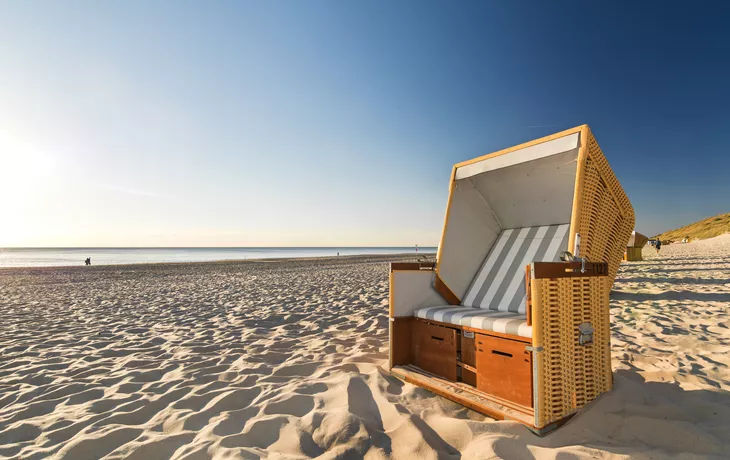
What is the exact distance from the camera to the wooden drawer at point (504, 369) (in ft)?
7.59

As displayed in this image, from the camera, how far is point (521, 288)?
3377mm

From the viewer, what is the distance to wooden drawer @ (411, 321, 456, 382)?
293 cm

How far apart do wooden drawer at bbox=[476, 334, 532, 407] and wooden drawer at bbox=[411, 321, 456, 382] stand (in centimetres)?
29

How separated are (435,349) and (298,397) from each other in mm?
1179

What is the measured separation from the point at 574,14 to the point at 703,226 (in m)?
61.2

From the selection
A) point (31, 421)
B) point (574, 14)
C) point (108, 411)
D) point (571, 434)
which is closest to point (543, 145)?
point (571, 434)


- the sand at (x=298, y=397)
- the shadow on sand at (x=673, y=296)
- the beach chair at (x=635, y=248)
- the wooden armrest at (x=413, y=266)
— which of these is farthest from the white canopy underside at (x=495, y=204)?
the beach chair at (x=635, y=248)

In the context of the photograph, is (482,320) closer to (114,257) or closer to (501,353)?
(501,353)

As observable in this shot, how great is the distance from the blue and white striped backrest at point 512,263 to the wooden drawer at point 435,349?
2.24ft

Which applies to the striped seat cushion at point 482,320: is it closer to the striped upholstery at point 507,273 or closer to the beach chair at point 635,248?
the striped upholstery at point 507,273

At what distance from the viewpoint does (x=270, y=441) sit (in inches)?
84.7

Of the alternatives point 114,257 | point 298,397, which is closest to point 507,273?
point 298,397

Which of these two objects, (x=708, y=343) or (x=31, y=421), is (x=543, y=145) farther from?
(x=31, y=421)

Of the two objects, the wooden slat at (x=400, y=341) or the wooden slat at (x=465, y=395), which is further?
the wooden slat at (x=400, y=341)
